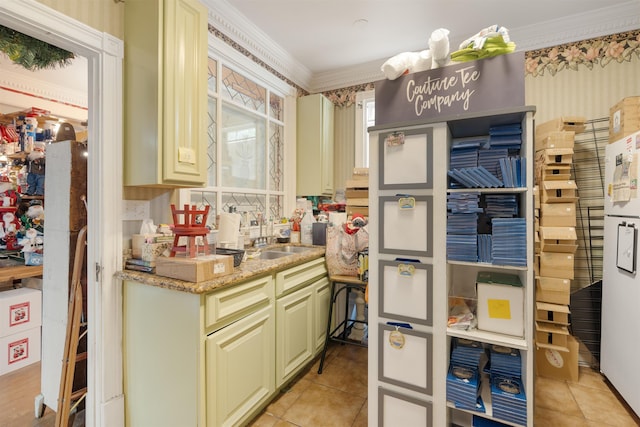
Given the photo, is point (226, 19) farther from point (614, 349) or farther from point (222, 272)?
point (614, 349)

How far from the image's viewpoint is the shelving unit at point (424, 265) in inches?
54.7

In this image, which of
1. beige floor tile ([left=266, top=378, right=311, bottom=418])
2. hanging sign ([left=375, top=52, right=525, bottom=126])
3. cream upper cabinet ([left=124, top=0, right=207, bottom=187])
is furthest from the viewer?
beige floor tile ([left=266, top=378, right=311, bottom=418])

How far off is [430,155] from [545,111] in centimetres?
207

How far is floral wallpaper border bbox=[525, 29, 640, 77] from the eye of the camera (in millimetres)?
2555

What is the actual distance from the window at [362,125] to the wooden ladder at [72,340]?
103 inches

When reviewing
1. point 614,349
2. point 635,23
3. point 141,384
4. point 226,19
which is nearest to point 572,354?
point 614,349

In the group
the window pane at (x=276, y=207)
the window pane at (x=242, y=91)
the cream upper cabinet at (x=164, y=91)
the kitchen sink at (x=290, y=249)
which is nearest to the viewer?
the cream upper cabinet at (x=164, y=91)

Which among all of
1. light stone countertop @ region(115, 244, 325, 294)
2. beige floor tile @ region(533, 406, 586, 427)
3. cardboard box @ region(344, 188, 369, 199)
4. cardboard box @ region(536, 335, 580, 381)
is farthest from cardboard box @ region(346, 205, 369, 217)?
beige floor tile @ region(533, 406, 586, 427)

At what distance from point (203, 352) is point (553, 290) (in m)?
2.51

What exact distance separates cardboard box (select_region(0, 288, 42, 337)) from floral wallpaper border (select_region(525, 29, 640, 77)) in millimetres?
4822

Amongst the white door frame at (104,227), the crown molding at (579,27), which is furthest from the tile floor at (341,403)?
the crown molding at (579,27)

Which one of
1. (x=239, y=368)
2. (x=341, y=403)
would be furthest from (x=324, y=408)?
(x=239, y=368)

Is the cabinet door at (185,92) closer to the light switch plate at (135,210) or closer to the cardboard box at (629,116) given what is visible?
the light switch plate at (135,210)

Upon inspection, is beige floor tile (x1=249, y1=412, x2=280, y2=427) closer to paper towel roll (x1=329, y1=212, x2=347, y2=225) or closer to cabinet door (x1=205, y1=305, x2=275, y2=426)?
cabinet door (x1=205, y1=305, x2=275, y2=426)
